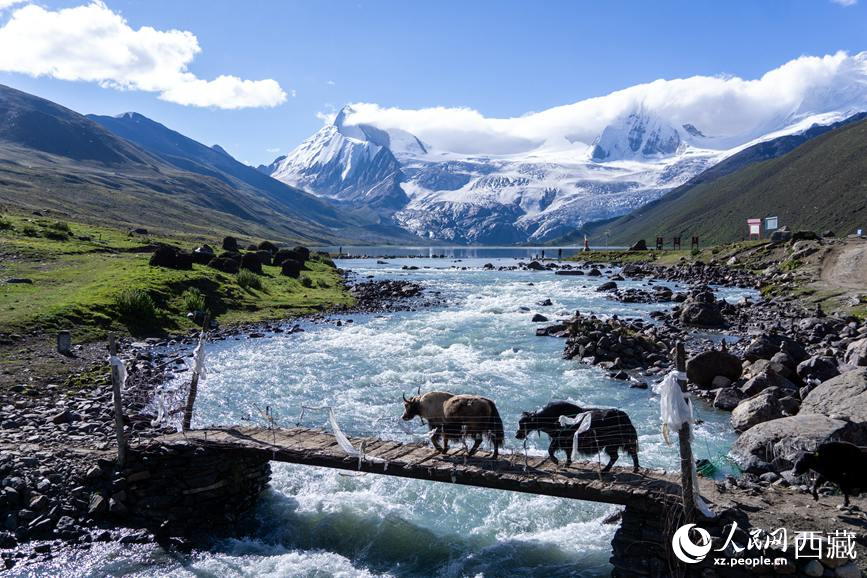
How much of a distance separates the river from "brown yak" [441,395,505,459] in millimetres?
2855

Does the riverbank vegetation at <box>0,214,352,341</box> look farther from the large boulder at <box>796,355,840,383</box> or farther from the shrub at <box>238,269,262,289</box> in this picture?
the large boulder at <box>796,355,840,383</box>

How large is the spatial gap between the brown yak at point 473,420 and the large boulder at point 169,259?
44331 millimetres

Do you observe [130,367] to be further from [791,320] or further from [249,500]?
[791,320]

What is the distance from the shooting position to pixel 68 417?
20.4 meters

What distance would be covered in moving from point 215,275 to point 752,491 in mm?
50159

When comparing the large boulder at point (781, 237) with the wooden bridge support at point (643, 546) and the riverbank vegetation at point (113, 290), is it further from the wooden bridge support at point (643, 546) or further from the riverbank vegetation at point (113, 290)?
the wooden bridge support at point (643, 546)

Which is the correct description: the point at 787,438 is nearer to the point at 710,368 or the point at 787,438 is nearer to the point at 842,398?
the point at 842,398

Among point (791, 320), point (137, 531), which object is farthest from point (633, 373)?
point (137, 531)

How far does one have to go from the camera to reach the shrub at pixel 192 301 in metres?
44.6

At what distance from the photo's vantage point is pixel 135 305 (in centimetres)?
3931

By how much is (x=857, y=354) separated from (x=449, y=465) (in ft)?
67.3

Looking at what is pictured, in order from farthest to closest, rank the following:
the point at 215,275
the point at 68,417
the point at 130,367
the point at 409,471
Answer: the point at 215,275 < the point at 130,367 < the point at 68,417 < the point at 409,471

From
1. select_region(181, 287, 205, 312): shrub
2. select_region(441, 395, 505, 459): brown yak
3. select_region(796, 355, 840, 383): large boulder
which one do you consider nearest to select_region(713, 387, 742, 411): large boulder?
select_region(796, 355, 840, 383): large boulder

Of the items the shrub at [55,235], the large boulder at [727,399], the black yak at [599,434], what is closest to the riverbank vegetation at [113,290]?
the shrub at [55,235]
